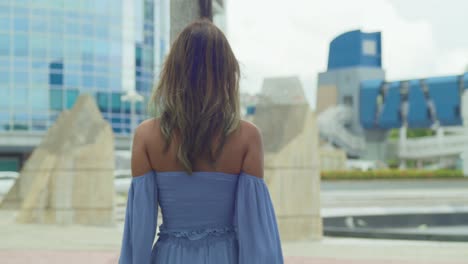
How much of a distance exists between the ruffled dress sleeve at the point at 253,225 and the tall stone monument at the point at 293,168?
27.3 ft

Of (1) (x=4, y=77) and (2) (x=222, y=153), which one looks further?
(1) (x=4, y=77)

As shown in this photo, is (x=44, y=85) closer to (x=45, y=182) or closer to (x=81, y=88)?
(x=81, y=88)

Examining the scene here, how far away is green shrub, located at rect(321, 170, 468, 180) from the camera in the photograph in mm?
34594

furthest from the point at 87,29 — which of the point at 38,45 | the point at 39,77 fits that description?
the point at 39,77

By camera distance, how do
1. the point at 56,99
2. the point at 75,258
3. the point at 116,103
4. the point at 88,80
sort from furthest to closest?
the point at 116,103, the point at 88,80, the point at 56,99, the point at 75,258

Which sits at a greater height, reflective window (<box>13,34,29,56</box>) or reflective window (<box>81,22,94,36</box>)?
reflective window (<box>81,22,94,36</box>)

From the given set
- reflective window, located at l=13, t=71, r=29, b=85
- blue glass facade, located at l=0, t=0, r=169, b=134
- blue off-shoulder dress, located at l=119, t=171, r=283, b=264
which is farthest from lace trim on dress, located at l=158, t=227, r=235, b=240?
reflective window, located at l=13, t=71, r=29, b=85

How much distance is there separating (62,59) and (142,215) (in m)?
44.6

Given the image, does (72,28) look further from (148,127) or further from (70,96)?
(148,127)

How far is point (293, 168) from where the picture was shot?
1101 centimetres

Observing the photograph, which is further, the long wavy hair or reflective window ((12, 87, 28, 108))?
reflective window ((12, 87, 28, 108))

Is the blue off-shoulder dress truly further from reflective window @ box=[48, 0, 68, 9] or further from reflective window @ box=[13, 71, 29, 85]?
reflective window @ box=[48, 0, 68, 9]

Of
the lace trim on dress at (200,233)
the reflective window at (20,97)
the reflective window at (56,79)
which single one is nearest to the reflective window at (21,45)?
the reflective window at (56,79)

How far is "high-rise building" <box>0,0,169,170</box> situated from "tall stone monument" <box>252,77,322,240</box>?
35.3 m
